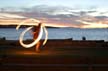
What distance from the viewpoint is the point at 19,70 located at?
1639 cm

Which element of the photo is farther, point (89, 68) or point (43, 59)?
point (43, 59)

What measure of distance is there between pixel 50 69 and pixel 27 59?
9.20 ft

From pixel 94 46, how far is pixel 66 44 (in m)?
3.04

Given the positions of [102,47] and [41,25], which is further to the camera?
[102,47]

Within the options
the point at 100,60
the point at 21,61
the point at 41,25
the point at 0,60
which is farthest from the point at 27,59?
the point at 41,25

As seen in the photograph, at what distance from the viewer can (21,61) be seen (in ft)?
61.6

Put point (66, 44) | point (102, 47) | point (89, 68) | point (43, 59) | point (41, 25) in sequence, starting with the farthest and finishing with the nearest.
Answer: point (66, 44) → point (102, 47) → point (41, 25) → point (43, 59) → point (89, 68)

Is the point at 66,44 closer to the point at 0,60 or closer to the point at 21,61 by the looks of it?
the point at 21,61

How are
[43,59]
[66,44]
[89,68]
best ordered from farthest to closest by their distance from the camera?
[66,44]
[43,59]
[89,68]

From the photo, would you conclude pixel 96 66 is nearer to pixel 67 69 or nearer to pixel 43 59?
pixel 67 69

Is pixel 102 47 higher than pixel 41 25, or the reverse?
pixel 41 25

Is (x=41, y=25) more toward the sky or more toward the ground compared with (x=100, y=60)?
more toward the sky

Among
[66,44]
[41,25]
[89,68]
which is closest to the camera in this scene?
[89,68]

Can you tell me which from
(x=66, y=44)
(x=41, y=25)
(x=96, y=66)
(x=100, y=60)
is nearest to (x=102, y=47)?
(x=66, y=44)
